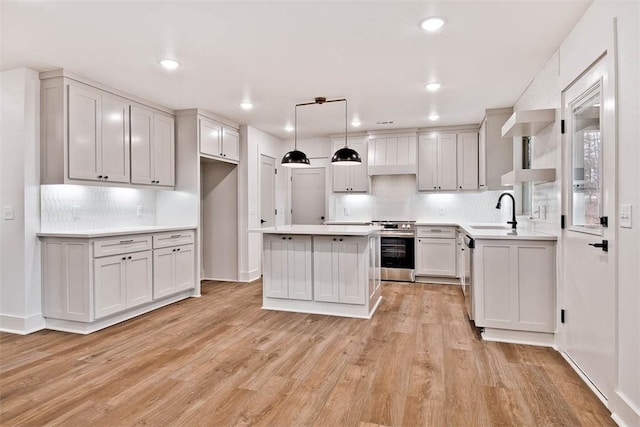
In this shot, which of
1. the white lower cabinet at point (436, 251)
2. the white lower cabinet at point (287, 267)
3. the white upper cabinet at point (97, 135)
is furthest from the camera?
the white lower cabinet at point (436, 251)

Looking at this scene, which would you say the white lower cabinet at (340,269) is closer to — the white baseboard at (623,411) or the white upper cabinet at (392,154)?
the white baseboard at (623,411)

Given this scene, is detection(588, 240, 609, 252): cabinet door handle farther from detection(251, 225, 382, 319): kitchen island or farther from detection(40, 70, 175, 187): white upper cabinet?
detection(40, 70, 175, 187): white upper cabinet

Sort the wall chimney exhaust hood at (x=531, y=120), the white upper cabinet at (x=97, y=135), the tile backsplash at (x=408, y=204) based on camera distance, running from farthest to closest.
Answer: the tile backsplash at (x=408, y=204) → the white upper cabinet at (x=97, y=135) → the wall chimney exhaust hood at (x=531, y=120)

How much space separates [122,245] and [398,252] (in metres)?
3.98

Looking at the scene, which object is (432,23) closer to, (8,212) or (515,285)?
(515,285)

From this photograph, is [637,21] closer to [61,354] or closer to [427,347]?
[427,347]

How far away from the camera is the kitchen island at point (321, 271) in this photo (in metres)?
3.97

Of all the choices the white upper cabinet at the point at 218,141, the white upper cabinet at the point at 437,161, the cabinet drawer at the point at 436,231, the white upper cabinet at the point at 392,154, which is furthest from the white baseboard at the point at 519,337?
the white upper cabinet at the point at 218,141

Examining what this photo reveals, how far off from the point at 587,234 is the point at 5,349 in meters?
4.71

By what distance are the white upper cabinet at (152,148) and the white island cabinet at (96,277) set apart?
2.59 ft

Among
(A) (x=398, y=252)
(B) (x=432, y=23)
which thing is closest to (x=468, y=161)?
(A) (x=398, y=252)

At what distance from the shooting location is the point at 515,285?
3.23m

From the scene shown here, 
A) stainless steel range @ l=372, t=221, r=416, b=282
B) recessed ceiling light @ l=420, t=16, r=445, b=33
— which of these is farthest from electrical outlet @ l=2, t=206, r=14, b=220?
stainless steel range @ l=372, t=221, r=416, b=282

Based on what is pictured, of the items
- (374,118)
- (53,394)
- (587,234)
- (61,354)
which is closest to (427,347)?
(587,234)
